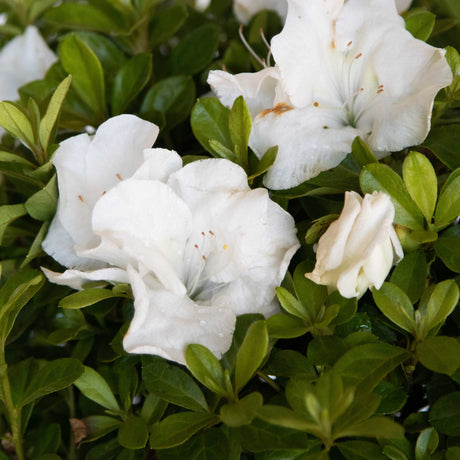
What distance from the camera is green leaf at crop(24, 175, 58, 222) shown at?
65 cm

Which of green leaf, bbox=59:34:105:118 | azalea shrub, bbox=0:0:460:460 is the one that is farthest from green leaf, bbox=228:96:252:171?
green leaf, bbox=59:34:105:118

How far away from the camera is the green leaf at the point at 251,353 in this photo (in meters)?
0.54

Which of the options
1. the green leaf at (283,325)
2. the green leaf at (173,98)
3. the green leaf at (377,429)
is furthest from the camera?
the green leaf at (173,98)

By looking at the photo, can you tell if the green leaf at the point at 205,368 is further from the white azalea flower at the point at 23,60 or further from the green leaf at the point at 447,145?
the white azalea flower at the point at 23,60

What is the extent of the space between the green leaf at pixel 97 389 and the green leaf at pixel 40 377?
0.07 feet

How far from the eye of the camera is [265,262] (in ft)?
1.98

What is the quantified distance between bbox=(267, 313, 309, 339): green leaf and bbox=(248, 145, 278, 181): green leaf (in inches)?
5.1

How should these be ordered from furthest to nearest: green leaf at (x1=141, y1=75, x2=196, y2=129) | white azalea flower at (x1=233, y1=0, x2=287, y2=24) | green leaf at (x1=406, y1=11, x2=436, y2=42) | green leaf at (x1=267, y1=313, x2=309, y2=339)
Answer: white azalea flower at (x1=233, y1=0, x2=287, y2=24) → green leaf at (x1=141, y1=75, x2=196, y2=129) → green leaf at (x1=406, y1=11, x2=436, y2=42) → green leaf at (x1=267, y1=313, x2=309, y2=339)

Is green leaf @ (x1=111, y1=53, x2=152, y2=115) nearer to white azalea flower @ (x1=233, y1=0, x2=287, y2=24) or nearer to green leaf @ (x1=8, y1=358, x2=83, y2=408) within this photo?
white azalea flower @ (x1=233, y1=0, x2=287, y2=24)

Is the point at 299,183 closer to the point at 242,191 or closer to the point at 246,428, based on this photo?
the point at 242,191

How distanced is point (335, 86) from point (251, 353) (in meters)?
0.30

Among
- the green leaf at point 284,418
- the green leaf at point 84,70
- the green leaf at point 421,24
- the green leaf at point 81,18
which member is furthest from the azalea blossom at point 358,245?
the green leaf at point 81,18

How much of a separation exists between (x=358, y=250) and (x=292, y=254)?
0.24ft

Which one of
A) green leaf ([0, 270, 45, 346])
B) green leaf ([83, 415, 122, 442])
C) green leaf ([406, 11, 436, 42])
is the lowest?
green leaf ([83, 415, 122, 442])
